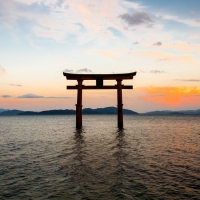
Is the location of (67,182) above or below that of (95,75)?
below

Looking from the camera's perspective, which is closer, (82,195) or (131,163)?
(82,195)

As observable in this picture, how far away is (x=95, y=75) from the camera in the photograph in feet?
72.3

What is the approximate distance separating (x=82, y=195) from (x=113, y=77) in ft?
56.2

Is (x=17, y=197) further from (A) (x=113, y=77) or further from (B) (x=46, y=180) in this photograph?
(A) (x=113, y=77)

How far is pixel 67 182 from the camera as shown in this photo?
→ 7027mm

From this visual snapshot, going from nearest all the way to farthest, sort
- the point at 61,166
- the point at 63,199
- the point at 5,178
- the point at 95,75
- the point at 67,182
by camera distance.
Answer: the point at 63,199, the point at 67,182, the point at 5,178, the point at 61,166, the point at 95,75

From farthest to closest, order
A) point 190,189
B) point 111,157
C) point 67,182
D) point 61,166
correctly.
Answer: point 111,157
point 61,166
point 67,182
point 190,189

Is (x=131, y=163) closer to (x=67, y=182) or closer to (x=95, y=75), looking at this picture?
(x=67, y=182)

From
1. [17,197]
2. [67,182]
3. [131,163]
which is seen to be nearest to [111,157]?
[131,163]

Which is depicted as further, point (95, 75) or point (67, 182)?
point (95, 75)

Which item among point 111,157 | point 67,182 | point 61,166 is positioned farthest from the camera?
point 111,157

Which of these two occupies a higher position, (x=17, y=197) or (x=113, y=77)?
(x=113, y=77)

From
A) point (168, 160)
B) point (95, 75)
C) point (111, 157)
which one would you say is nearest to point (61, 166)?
point (111, 157)

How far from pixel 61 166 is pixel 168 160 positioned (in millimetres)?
5126
